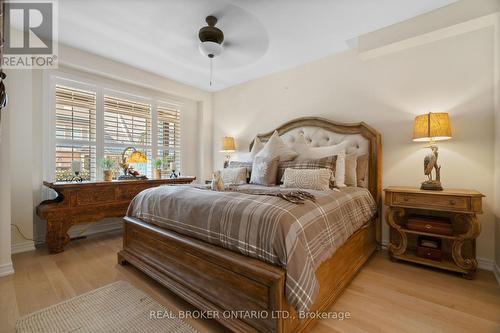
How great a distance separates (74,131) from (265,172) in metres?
2.74

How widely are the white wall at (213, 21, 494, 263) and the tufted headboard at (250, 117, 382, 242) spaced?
13cm

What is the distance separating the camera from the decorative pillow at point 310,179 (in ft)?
7.15

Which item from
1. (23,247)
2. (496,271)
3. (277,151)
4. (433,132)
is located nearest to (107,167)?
(23,247)

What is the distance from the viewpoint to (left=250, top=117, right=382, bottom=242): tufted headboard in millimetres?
2672

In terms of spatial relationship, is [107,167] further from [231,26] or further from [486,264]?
[486,264]

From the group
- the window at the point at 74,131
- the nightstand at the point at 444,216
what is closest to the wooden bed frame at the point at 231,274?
the nightstand at the point at 444,216

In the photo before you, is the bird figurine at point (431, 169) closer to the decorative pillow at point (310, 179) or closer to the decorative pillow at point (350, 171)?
the decorative pillow at point (350, 171)

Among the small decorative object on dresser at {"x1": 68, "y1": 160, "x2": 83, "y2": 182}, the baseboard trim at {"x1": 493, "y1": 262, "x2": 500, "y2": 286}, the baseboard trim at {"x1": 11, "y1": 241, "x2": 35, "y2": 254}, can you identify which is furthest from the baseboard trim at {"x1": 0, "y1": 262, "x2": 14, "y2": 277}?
the baseboard trim at {"x1": 493, "y1": 262, "x2": 500, "y2": 286}

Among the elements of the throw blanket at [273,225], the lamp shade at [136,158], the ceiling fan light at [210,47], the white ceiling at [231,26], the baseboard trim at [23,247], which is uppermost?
the white ceiling at [231,26]

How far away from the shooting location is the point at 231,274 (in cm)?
132

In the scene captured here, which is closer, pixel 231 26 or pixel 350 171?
pixel 231 26

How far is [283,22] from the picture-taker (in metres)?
2.42

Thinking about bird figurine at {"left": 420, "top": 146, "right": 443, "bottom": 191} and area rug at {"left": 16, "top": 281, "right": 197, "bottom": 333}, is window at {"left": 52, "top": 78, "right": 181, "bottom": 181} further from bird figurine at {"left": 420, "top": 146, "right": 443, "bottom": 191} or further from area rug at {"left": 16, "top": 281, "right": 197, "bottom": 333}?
bird figurine at {"left": 420, "top": 146, "right": 443, "bottom": 191}

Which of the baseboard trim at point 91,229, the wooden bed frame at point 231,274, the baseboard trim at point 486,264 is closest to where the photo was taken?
the wooden bed frame at point 231,274
